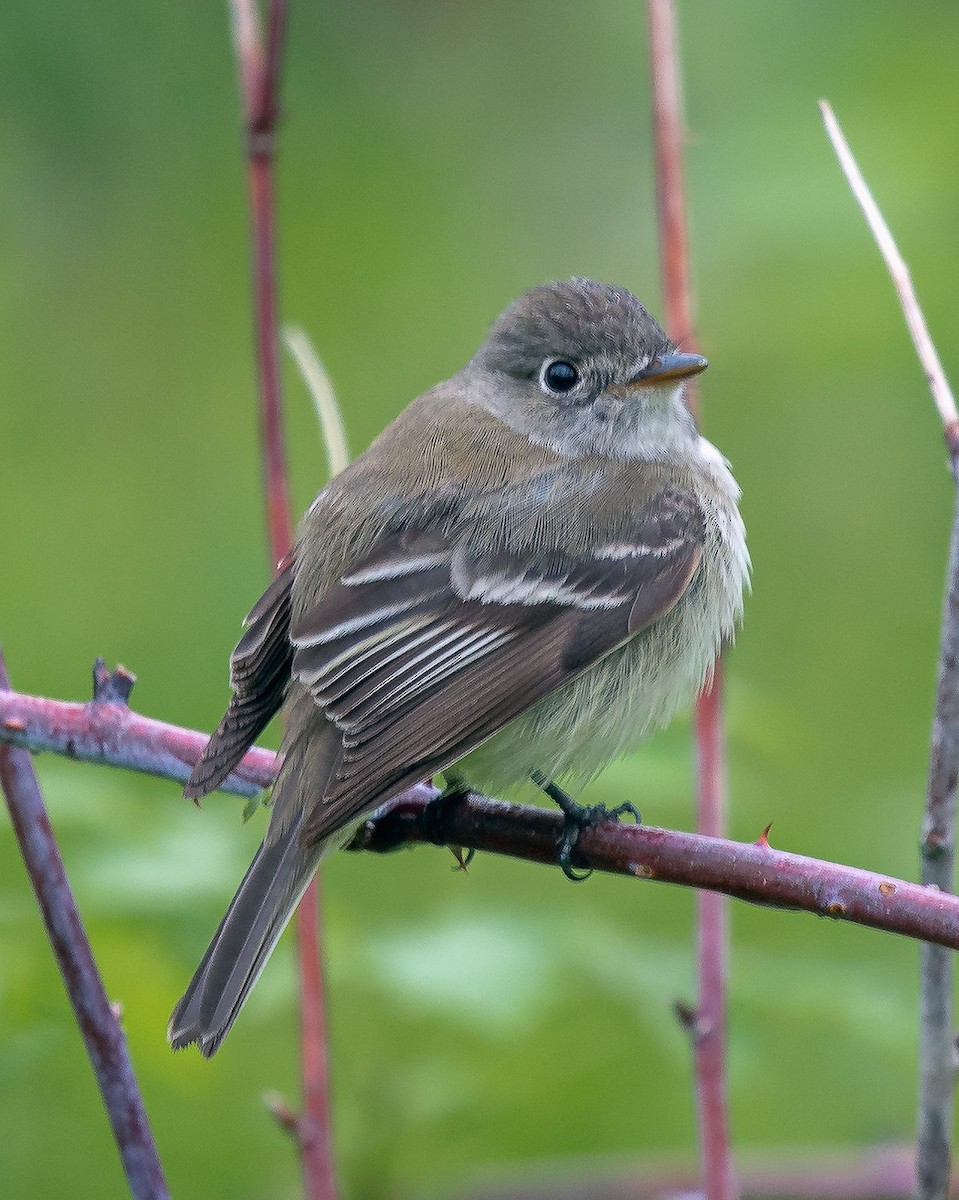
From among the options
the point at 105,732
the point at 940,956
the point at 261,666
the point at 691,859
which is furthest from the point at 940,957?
the point at 261,666

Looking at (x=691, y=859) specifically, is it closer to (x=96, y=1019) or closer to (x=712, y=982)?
(x=712, y=982)

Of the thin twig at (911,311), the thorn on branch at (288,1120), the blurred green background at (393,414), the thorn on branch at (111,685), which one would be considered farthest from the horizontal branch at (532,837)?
the thin twig at (911,311)

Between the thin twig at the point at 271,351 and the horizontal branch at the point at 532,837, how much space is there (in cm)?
26

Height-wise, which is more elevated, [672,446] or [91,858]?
[672,446]

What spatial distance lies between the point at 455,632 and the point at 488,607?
84 millimetres

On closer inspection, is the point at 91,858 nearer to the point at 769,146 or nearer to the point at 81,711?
the point at 81,711

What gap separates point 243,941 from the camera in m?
2.80

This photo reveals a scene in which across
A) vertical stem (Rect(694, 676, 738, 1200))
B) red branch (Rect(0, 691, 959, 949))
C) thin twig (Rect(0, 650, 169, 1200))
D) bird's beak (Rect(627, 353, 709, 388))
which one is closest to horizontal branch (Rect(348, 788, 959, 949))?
red branch (Rect(0, 691, 959, 949))

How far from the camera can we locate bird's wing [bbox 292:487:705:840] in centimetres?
301

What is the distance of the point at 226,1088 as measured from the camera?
147 inches

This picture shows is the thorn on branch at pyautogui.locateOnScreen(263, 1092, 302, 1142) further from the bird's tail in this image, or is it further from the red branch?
Answer: the red branch

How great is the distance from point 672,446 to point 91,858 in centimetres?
150

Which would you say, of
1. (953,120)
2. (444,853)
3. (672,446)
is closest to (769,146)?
(953,120)

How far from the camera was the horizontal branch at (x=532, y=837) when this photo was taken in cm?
226
